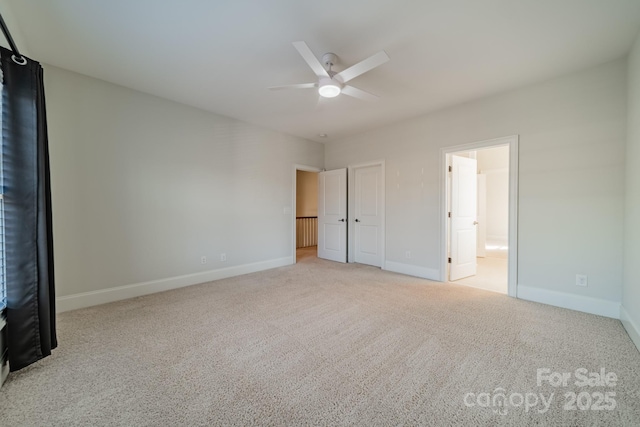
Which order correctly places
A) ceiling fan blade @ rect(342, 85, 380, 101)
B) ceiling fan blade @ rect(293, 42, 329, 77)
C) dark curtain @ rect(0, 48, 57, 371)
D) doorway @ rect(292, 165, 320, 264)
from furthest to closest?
doorway @ rect(292, 165, 320, 264) < ceiling fan blade @ rect(342, 85, 380, 101) < ceiling fan blade @ rect(293, 42, 329, 77) < dark curtain @ rect(0, 48, 57, 371)

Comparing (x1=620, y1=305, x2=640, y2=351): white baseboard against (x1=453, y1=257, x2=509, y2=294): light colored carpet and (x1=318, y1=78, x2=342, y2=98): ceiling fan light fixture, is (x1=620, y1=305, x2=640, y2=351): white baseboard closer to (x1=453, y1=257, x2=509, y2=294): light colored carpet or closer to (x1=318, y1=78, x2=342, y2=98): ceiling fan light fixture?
(x1=453, y1=257, x2=509, y2=294): light colored carpet

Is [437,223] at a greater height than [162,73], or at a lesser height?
lesser

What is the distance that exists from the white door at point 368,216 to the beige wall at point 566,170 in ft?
4.71

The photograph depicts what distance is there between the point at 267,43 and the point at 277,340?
270 centimetres

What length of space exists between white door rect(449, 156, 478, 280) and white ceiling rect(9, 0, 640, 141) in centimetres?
123

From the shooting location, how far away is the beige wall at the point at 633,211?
2.12 m

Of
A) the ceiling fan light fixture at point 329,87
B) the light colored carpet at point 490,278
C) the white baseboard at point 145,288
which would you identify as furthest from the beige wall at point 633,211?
the white baseboard at point 145,288

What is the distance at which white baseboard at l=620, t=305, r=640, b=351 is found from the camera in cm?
204

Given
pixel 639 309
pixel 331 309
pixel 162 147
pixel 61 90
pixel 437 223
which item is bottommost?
pixel 331 309

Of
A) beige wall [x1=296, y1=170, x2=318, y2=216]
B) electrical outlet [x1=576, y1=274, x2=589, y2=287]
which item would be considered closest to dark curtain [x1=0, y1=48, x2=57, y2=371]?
electrical outlet [x1=576, y1=274, x2=589, y2=287]

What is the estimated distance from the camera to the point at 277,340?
218 cm

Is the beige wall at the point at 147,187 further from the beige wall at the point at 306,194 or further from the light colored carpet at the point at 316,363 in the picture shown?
the beige wall at the point at 306,194

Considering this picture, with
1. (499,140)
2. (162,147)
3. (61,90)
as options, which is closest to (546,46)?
(499,140)

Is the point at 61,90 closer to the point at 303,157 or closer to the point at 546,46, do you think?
the point at 303,157
